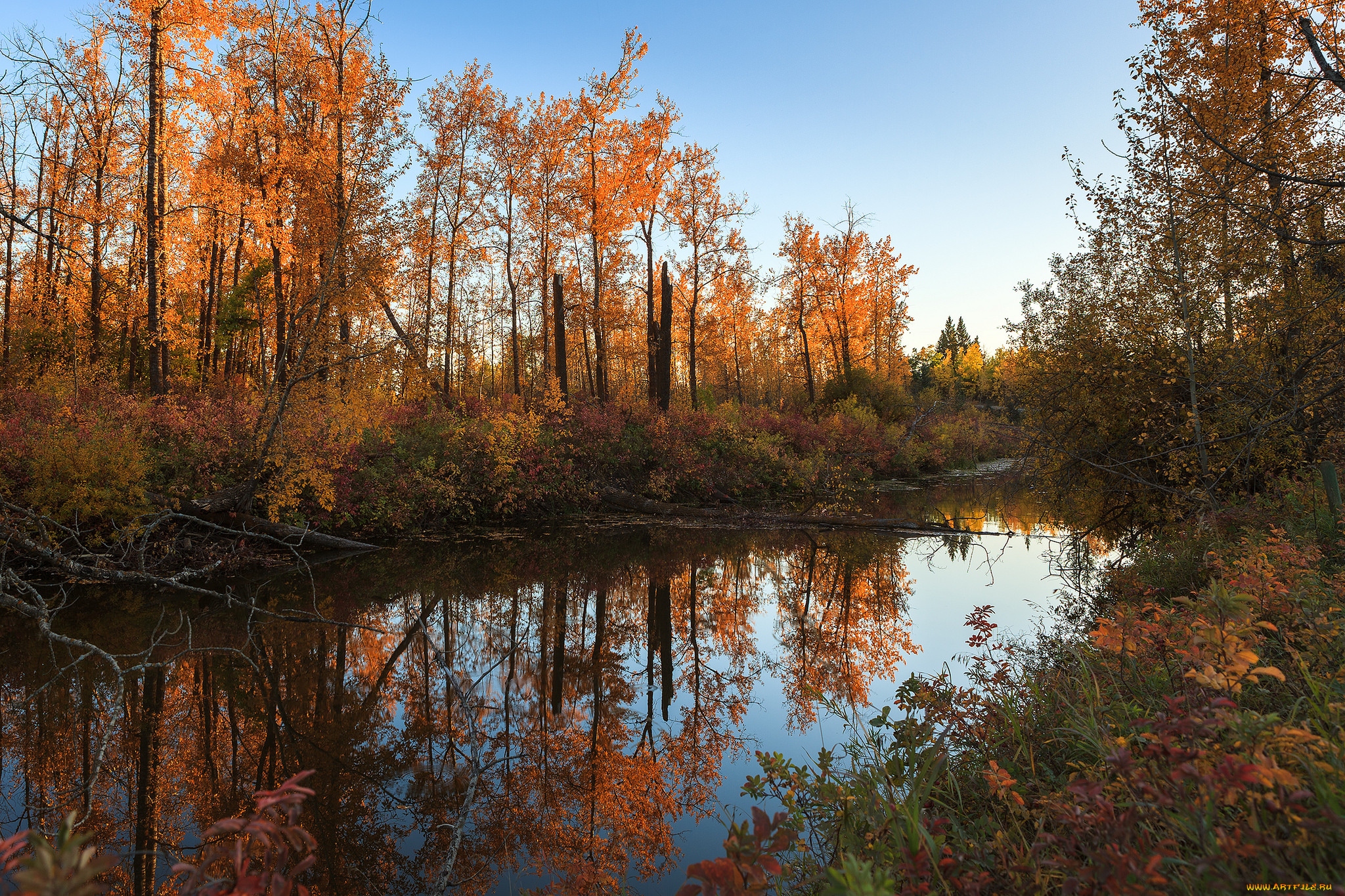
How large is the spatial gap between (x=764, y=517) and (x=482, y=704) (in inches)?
412

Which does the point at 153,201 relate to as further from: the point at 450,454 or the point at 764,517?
the point at 764,517

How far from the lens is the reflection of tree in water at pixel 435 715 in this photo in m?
3.66

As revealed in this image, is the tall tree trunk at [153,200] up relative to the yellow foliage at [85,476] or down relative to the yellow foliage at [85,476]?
up

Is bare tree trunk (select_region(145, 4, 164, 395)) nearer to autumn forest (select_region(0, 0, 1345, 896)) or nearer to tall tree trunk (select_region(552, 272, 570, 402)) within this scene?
autumn forest (select_region(0, 0, 1345, 896))

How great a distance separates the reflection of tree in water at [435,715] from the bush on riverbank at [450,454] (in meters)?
2.15

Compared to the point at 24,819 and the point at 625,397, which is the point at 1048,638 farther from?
the point at 625,397

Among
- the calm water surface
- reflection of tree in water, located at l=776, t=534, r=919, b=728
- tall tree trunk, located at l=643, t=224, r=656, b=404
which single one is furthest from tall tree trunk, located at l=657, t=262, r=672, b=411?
the calm water surface

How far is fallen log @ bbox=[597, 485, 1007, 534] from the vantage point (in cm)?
1249

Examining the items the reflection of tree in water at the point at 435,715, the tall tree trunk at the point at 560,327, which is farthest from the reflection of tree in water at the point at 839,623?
Result: the tall tree trunk at the point at 560,327

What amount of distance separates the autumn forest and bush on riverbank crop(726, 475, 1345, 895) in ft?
0.12

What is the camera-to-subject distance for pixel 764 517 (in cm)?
1509

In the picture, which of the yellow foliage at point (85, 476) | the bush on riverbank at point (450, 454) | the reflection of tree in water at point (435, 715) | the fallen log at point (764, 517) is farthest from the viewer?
the fallen log at point (764, 517)

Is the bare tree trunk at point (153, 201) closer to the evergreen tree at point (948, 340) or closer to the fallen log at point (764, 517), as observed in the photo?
the fallen log at point (764, 517)

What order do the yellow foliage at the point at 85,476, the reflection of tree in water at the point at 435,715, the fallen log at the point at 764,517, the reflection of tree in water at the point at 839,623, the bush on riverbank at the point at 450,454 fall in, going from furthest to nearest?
the fallen log at the point at 764,517 → the bush on riverbank at the point at 450,454 → the yellow foliage at the point at 85,476 → the reflection of tree in water at the point at 839,623 → the reflection of tree in water at the point at 435,715
